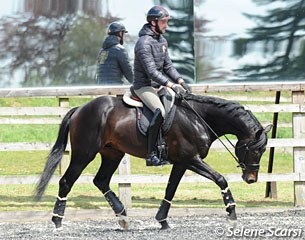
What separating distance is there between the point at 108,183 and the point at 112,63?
2199 millimetres

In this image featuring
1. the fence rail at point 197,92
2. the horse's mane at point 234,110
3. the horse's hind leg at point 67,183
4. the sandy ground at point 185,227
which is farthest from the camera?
the fence rail at point 197,92

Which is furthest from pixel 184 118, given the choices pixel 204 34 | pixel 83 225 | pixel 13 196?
pixel 13 196

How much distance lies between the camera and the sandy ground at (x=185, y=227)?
8.20 meters

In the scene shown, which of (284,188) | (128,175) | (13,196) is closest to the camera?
(128,175)

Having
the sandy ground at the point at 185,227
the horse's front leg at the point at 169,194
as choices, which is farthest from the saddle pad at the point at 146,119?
the sandy ground at the point at 185,227

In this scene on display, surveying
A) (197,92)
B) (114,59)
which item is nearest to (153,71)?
(114,59)

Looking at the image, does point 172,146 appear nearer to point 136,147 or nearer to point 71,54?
point 136,147

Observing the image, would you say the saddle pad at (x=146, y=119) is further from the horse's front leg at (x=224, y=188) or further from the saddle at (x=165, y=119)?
the horse's front leg at (x=224, y=188)

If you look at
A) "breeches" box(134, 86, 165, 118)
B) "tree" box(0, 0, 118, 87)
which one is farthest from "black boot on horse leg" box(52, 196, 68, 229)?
"tree" box(0, 0, 118, 87)

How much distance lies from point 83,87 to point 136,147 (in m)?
2.15

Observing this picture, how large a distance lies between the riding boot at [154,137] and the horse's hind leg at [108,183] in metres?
0.61

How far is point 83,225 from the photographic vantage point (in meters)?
9.46

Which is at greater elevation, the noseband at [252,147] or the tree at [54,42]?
the tree at [54,42]

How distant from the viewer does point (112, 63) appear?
10875mm
